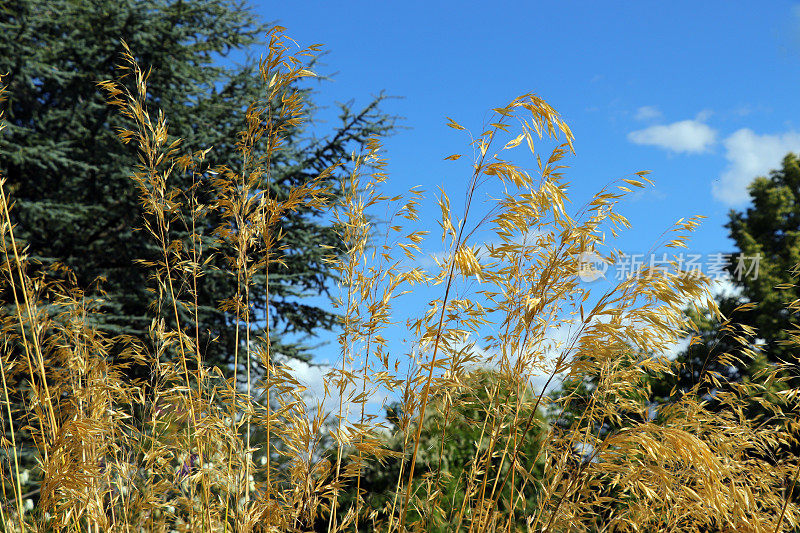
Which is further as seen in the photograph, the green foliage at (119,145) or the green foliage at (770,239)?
the green foliage at (770,239)

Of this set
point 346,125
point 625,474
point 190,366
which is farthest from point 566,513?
point 346,125

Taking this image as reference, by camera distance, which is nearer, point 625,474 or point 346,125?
point 625,474

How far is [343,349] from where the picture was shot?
2.06 meters

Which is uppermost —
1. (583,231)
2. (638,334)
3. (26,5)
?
(26,5)

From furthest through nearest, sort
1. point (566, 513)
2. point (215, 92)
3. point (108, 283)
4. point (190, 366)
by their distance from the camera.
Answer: point (215, 92) < point (108, 283) < point (190, 366) < point (566, 513)

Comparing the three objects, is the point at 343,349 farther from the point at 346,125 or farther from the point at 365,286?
the point at 346,125

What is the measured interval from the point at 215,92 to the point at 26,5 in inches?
114

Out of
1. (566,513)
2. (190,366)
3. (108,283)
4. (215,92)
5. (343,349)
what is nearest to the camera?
(566,513)

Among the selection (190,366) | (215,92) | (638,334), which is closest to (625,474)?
(638,334)

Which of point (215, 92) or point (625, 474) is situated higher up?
point (215, 92)

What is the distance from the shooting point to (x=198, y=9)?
9.66 metres

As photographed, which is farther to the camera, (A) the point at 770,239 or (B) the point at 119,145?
(A) the point at 770,239

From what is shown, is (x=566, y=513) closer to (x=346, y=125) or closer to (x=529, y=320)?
(x=529, y=320)

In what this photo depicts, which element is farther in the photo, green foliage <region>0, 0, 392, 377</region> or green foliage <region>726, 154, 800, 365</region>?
green foliage <region>726, 154, 800, 365</region>
